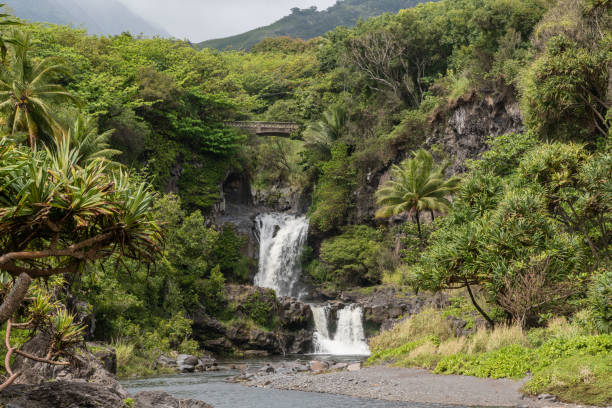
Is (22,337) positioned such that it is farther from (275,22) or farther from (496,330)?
(275,22)

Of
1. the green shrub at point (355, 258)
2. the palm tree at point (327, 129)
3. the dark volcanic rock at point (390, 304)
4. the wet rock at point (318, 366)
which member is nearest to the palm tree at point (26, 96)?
the wet rock at point (318, 366)

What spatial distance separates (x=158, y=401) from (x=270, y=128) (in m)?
43.9

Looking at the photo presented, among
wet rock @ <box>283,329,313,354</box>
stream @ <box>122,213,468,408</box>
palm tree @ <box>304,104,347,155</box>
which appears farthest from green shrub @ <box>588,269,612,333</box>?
palm tree @ <box>304,104,347,155</box>

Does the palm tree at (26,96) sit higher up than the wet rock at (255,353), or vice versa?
the palm tree at (26,96)

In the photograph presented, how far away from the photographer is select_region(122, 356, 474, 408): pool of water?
14.8 meters

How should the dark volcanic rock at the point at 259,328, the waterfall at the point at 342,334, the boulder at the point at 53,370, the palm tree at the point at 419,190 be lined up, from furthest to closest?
the palm tree at the point at 419,190 → the waterfall at the point at 342,334 → the dark volcanic rock at the point at 259,328 → the boulder at the point at 53,370

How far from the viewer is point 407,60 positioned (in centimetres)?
4675

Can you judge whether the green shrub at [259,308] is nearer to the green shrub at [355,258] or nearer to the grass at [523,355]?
the green shrub at [355,258]

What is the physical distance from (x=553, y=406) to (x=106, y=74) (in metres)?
36.4

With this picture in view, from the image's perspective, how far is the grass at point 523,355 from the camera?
12.3 metres

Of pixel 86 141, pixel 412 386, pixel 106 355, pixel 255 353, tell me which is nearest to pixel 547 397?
pixel 412 386

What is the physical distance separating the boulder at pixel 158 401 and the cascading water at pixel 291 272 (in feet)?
77.6

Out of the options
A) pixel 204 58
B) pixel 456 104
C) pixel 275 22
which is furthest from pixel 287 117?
pixel 275 22

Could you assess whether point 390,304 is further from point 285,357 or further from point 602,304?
point 602,304
